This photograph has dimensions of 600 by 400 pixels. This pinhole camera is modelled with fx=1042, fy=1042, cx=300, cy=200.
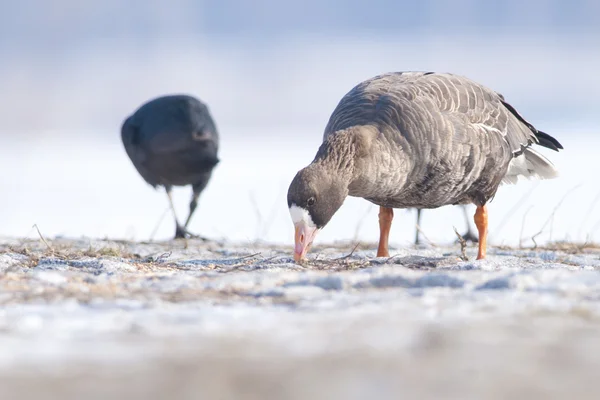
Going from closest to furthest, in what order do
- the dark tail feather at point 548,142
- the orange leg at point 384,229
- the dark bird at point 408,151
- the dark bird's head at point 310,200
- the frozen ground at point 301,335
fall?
the frozen ground at point 301,335 < the dark bird's head at point 310,200 < the dark bird at point 408,151 < the orange leg at point 384,229 < the dark tail feather at point 548,142

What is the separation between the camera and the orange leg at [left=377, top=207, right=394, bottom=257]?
335 inches

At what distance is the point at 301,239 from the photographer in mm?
6730

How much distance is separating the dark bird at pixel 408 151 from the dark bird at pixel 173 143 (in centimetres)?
420

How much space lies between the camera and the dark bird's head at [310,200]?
6.64 meters

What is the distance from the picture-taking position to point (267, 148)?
115 feet

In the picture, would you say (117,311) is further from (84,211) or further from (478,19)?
(478,19)

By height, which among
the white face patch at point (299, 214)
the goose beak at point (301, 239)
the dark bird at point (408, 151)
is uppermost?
the dark bird at point (408, 151)

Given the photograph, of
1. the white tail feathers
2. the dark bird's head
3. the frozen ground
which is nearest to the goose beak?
the dark bird's head

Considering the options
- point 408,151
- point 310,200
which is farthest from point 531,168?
point 310,200

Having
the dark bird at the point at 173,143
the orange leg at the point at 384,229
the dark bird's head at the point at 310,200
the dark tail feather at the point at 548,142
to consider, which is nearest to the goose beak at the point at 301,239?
the dark bird's head at the point at 310,200

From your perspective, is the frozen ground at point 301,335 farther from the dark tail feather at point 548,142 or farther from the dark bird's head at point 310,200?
the dark tail feather at point 548,142

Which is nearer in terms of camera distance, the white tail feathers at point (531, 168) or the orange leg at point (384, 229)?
the orange leg at point (384, 229)

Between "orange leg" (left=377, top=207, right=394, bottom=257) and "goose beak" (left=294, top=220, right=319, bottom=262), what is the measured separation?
1.73 m

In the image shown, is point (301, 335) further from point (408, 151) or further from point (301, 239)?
point (408, 151)
